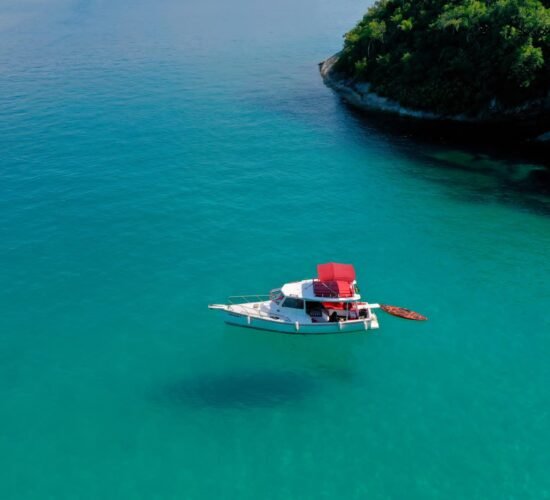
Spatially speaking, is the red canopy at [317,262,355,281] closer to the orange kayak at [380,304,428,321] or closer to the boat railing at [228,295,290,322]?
the orange kayak at [380,304,428,321]

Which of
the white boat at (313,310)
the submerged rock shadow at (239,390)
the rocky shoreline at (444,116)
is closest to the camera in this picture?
the submerged rock shadow at (239,390)

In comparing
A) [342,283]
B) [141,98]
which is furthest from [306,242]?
[141,98]

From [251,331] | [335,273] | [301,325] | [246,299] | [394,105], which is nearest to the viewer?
[301,325]

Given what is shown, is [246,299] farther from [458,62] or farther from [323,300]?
[458,62]

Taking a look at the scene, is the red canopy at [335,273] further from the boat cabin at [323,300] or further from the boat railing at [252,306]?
the boat railing at [252,306]

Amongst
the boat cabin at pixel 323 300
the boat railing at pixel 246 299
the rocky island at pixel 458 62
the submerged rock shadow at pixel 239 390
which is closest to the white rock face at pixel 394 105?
the rocky island at pixel 458 62

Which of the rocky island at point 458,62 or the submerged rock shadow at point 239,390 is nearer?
the submerged rock shadow at point 239,390

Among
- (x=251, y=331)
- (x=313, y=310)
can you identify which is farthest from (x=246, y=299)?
(x=313, y=310)
